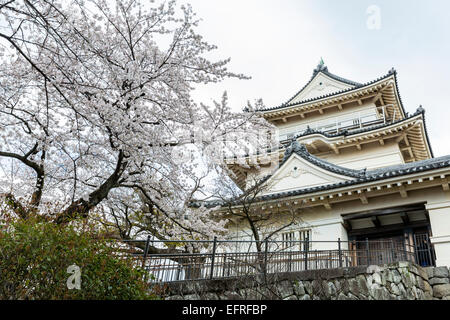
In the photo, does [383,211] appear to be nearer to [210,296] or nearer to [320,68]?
[210,296]

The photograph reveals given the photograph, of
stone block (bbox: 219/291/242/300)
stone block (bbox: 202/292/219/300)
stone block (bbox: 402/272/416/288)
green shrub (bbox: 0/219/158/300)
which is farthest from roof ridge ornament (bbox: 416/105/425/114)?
green shrub (bbox: 0/219/158/300)

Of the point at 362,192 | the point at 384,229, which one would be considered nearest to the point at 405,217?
the point at 384,229

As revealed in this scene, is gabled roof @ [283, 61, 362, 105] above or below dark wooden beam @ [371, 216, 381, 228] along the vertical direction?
above

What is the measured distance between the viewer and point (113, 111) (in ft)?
24.3

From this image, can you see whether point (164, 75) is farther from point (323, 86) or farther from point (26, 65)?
point (323, 86)

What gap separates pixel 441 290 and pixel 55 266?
33.5 ft

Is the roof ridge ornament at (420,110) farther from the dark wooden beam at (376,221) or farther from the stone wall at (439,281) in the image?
the stone wall at (439,281)

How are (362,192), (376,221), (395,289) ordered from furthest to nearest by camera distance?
(376,221)
(362,192)
(395,289)

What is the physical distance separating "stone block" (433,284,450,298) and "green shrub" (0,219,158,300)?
8656 millimetres

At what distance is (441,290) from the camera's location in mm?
10000

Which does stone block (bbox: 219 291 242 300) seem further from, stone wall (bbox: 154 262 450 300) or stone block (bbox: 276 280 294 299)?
stone block (bbox: 276 280 294 299)

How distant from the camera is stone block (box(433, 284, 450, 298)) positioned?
32.5ft
